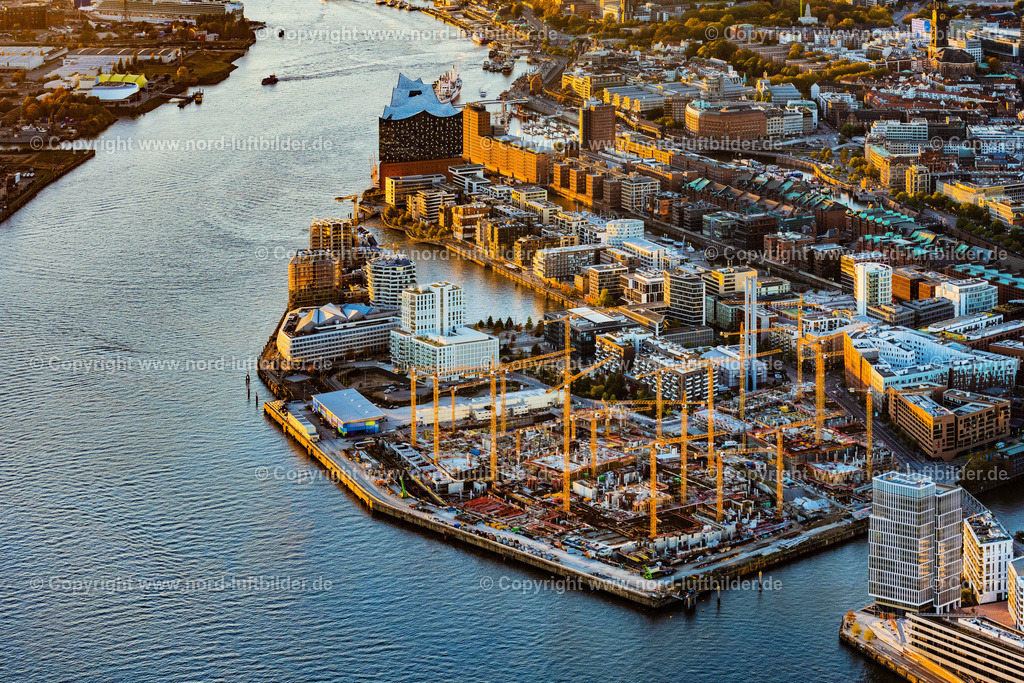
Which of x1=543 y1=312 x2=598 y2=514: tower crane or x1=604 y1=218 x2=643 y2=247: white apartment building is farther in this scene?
x1=604 y1=218 x2=643 y2=247: white apartment building

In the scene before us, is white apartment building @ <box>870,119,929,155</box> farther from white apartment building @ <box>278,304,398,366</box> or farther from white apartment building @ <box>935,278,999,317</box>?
white apartment building @ <box>278,304,398,366</box>

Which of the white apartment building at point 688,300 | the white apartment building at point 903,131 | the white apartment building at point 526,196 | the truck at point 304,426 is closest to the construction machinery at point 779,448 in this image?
the white apartment building at point 688,300

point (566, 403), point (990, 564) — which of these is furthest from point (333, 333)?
point (990, 564)

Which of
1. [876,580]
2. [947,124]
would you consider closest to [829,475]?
[876,580]

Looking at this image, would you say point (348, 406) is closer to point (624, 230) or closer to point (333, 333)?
point (333, 333)

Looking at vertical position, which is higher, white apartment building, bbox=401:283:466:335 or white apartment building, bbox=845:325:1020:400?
white apartment building, bbox=401:283:466:335

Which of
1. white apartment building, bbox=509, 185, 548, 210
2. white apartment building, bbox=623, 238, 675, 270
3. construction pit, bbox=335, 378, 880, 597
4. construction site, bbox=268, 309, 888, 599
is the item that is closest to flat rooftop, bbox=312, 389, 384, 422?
construction site, bbox=268, 309, 888, 599

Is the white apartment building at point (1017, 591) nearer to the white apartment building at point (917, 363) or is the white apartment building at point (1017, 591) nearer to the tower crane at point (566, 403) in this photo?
the tower crane at point (566, 403)
